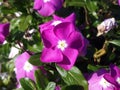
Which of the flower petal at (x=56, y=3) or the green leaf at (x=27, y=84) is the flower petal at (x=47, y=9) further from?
the green leaf at (x=27, y=84)

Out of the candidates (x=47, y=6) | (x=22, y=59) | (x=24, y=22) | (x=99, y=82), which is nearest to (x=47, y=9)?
(x=47, y=6)

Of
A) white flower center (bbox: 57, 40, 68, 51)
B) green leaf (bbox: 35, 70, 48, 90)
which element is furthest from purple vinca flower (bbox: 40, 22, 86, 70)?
green leaf (bbox: 35, 70, 48, 90)

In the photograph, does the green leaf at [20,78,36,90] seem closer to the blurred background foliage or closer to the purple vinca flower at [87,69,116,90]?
the blurred background foliage

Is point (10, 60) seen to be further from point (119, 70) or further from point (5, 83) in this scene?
point (119, 70)

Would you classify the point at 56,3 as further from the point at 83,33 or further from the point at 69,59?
the point at 69,59

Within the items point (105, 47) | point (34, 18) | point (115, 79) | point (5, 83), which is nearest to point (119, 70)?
point (115, 79)

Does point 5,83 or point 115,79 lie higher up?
point 115,79
